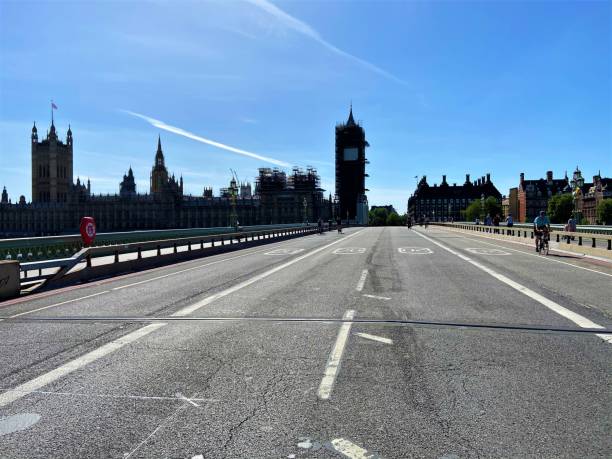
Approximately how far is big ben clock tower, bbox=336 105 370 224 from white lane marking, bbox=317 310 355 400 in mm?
173696

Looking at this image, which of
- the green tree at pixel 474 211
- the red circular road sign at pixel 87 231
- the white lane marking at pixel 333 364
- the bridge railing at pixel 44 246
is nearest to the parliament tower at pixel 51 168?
the green tree at pixel 474 211

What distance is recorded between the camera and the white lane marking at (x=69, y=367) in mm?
4695

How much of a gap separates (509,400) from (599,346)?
2.61m

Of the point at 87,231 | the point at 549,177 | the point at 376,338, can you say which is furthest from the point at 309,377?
the point at 549,177

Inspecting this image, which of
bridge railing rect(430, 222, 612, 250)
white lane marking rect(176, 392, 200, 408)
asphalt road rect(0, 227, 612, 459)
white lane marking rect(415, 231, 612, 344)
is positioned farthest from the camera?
bridge railing rect(430, 222, 612, 250)

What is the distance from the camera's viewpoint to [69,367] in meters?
5.55

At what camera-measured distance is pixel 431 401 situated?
4.39m

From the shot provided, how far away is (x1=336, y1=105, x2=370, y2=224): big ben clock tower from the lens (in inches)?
7141

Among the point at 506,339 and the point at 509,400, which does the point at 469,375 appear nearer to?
the point at 509,400

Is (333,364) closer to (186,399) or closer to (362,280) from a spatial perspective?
(186,399)

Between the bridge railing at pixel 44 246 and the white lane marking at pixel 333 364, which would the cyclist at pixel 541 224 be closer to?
the white lane marking at pixel 333 364

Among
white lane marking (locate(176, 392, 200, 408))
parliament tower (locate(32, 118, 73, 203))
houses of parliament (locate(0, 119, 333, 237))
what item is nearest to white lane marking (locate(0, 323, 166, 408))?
white lane marking (locate(176, 392, 200, 408))

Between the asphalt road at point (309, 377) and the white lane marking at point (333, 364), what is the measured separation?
31 millimetres

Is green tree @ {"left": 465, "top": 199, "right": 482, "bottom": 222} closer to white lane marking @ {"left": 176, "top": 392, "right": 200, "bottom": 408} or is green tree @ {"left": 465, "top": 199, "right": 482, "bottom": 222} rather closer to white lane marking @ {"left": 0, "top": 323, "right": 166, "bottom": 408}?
white lane marking @ {"left": 0, "top": 323, "right": 166, "bottom": 408}
